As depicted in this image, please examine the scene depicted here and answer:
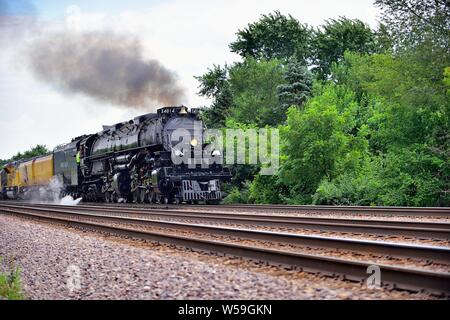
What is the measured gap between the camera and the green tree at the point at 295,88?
107 ft

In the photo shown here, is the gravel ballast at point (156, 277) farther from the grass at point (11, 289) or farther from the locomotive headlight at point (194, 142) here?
the locomotive headlight at point (194, 142)

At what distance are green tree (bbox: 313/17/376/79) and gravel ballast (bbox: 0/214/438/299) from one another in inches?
1592

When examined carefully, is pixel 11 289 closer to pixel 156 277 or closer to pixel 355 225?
pixel 156 277

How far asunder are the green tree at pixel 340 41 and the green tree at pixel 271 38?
6.94 ft

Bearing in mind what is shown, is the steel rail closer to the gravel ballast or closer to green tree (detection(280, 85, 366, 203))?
the gravel ballast

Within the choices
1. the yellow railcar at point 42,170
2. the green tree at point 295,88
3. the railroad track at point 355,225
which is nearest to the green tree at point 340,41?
the green tree at point 295,88

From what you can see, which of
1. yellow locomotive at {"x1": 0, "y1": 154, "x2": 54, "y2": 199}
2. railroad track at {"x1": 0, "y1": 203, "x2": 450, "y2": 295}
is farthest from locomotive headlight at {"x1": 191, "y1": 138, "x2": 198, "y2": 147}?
yellow locomotive at {"x1": 0, "y1": 154, "x2": 54, "y2": 199}

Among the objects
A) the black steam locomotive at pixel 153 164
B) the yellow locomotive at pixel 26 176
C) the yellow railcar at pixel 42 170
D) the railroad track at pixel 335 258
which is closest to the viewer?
the railroad track at pixel 335 258

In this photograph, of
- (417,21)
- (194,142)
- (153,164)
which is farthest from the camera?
(194,142)

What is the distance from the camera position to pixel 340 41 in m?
48.6

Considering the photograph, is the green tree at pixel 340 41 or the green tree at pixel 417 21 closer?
the green tree at pixel 417 21

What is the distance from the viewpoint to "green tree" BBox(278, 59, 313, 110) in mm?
32750

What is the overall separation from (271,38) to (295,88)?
19242mm

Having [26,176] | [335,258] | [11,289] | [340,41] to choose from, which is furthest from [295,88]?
[11,289]
